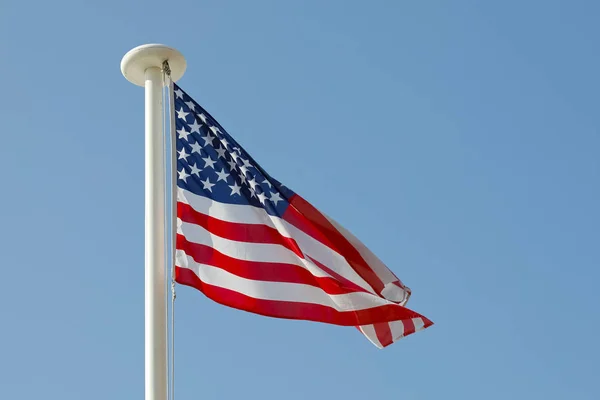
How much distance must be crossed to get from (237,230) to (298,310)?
1133 mm

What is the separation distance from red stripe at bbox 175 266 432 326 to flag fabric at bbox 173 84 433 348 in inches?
0.4

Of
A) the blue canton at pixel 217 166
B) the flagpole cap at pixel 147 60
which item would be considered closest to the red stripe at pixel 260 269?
the blue canton at pixel 217 166

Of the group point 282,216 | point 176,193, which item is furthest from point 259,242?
point 176,193

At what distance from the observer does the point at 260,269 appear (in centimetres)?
1153

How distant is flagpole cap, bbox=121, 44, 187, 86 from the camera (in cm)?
1135

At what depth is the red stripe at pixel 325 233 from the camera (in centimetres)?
1204

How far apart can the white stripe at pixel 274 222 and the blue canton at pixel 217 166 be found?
79 mm

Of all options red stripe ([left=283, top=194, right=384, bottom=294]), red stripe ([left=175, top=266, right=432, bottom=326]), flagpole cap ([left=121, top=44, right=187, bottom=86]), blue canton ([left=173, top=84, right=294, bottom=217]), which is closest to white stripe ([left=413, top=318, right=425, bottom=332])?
red stripe ([left=175, top=266, right=432, bottom=326])

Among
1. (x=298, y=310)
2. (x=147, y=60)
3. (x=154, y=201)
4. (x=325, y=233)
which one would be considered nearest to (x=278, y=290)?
(x=298, y=310)

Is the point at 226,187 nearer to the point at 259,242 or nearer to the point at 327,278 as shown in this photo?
the point at 259,242

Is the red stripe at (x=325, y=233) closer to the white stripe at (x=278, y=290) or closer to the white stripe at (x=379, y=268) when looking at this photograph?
the white stripe at (x=379, y=268)

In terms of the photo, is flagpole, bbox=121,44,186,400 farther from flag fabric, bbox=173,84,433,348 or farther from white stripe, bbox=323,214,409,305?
white stripe, bbox=323,214,409,305

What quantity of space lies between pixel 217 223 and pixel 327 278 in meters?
1.37

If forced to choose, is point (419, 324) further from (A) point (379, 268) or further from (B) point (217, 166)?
(B) point (217, 166)
